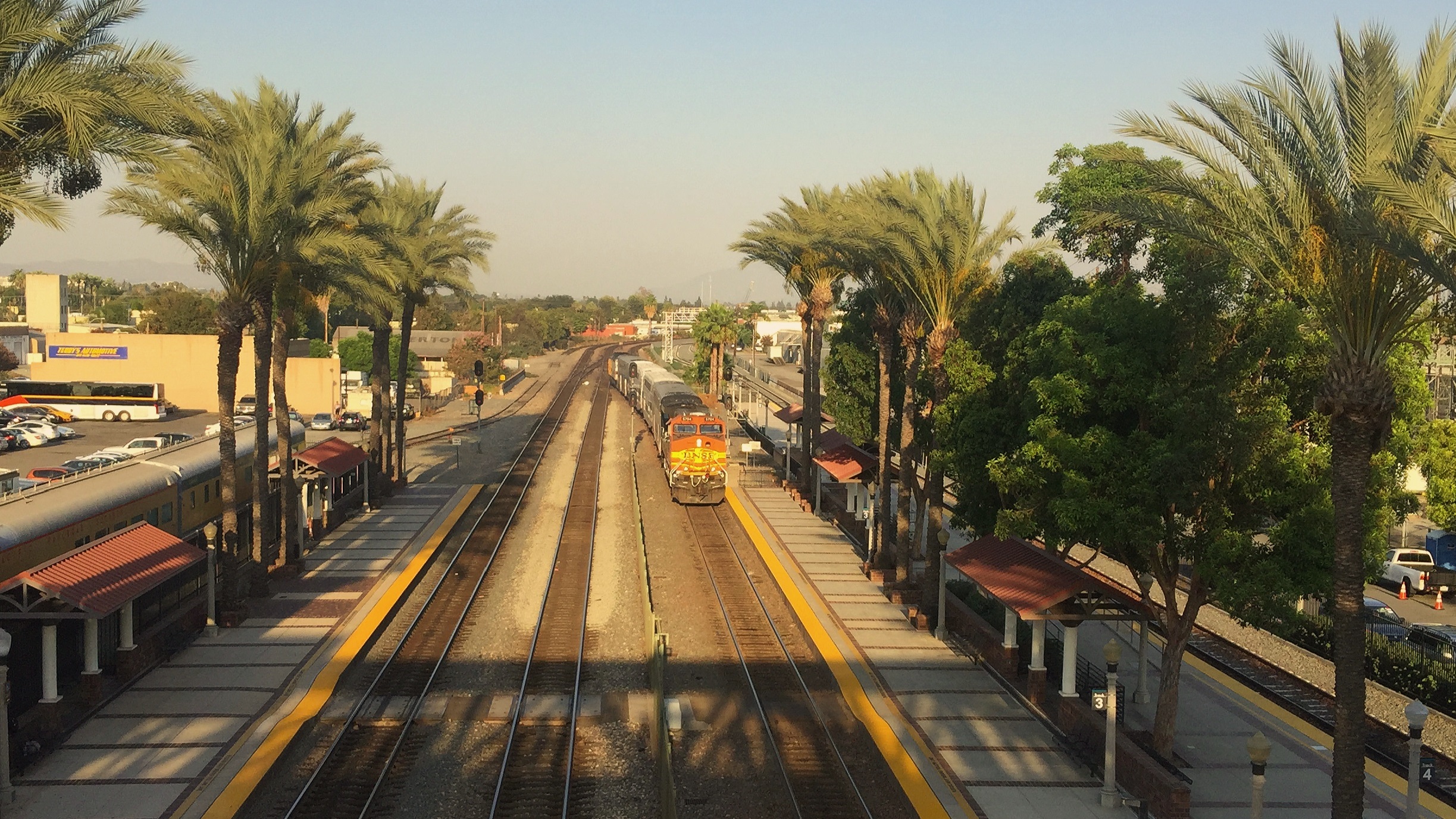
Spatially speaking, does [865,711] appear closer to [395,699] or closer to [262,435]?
[395,699]

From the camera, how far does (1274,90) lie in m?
12.4

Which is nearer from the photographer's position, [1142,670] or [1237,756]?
[1237,756]

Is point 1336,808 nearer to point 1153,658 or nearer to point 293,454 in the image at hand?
point 1153,658

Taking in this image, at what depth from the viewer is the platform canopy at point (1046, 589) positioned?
62.7 ft

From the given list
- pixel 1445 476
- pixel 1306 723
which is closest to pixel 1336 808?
pixel 1306 723

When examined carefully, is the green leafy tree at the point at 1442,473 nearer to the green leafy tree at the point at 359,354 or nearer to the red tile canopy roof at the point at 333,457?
the red tile canopy roof at the point at 333,457

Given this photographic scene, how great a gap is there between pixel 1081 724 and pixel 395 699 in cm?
1218

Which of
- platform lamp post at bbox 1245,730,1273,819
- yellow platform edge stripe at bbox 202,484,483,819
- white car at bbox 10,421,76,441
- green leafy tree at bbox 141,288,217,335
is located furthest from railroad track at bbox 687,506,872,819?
green leafy tree at bbox 141,288,217,335

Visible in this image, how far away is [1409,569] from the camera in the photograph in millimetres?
32281

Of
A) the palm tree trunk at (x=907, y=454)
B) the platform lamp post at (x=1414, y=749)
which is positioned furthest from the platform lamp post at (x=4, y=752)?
Answer: the palm tree trunk at (x=907, y=454)

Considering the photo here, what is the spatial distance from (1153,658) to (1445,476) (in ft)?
33.3

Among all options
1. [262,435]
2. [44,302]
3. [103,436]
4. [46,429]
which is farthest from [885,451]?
[44,302]

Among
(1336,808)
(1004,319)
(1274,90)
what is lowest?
(1336,808)

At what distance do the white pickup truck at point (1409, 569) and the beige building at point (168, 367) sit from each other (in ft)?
203
